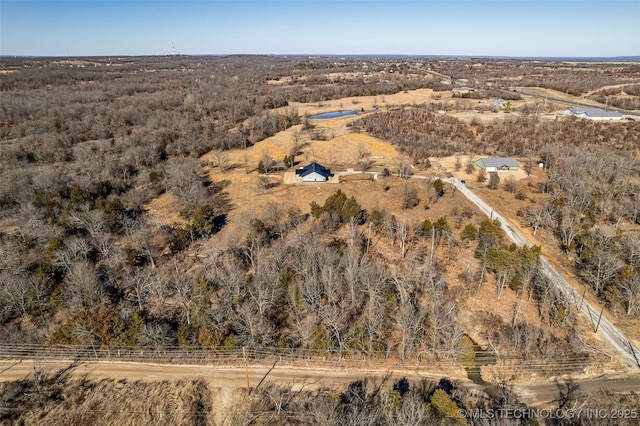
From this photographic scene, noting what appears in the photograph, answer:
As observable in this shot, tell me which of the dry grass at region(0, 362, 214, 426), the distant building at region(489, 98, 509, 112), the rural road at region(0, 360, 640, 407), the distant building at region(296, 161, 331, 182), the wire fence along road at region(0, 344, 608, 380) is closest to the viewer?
the dry grass at region(0, 362, 214, 426)

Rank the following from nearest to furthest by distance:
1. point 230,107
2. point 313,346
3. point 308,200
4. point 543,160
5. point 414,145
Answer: point 313,346
point 308,200
point 543,160
point 414,145
point 230,107

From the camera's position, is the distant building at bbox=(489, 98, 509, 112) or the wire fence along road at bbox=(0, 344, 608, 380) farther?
the distant building at bbox=(489, 98, 509, 112)

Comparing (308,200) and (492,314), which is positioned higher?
(308,200)

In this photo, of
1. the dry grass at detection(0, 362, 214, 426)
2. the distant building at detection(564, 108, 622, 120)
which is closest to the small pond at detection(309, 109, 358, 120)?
the distant building at detection(564, 108, 622, 120)

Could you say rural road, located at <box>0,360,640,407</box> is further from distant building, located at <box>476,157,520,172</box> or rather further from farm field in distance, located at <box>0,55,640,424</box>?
distant building, located at <box>476,157,520,172</box>

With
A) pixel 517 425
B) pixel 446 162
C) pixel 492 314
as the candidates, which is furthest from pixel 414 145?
pixel 517 425

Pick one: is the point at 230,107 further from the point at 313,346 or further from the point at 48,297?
the point at 313,346

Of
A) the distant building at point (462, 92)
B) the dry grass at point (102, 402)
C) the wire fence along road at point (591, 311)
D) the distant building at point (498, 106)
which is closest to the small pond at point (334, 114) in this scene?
the distant building at point (498, 106)
